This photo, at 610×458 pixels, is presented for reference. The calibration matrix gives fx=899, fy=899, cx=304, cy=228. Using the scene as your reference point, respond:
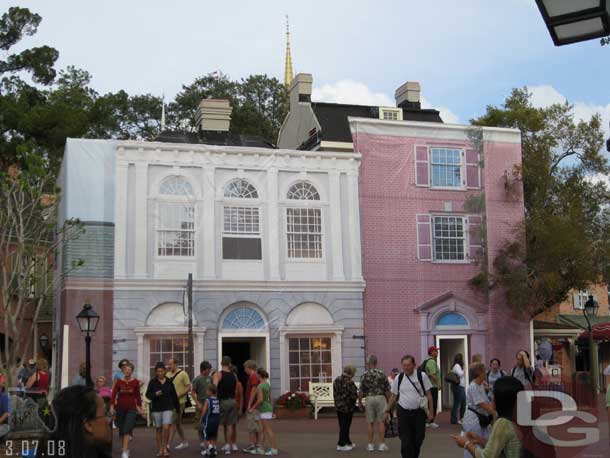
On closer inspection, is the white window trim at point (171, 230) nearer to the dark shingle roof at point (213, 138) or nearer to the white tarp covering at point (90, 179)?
the white tarp covering at point (90, 179)

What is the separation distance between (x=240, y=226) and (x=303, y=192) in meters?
2.36

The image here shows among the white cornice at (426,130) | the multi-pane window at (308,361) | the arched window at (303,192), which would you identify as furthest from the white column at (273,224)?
the white cornice at (426,130)

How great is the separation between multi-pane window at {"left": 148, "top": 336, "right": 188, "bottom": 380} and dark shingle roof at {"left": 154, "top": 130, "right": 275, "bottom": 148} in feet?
24.1

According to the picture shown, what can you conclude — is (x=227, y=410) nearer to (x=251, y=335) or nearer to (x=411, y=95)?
(x=251, y=335)

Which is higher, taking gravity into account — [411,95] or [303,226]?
[411,95]

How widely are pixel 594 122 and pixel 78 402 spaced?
96.0 feet

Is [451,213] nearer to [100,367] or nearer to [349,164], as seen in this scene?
[349,164]

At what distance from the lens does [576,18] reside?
491 centimetres

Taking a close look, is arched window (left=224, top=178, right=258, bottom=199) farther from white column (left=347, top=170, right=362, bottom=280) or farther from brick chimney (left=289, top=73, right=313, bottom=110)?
brick chimney (left=289, top=73, right=313, bottom=110)

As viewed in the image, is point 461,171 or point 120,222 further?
point 461,171

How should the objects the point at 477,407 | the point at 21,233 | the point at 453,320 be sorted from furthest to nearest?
the point at 453,320 → the point at 21,233 → the point at 477,407

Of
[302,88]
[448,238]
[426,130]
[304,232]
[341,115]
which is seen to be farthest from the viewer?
[302,88]

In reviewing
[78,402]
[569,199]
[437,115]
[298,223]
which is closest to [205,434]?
[78,402]

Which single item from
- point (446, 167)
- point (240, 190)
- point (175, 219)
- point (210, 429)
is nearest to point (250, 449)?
point (210, 429)
